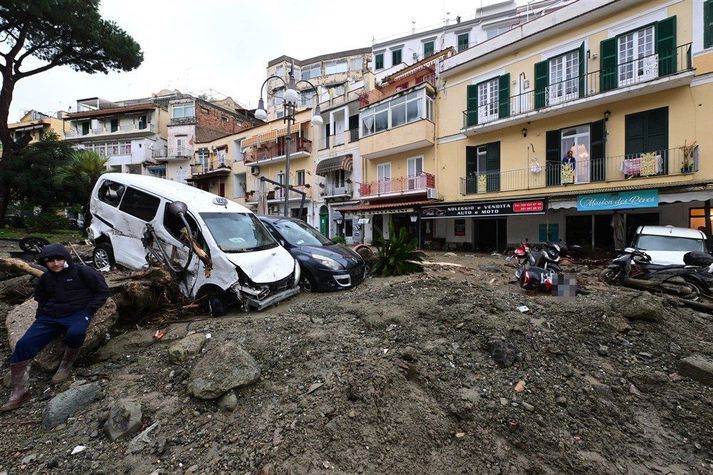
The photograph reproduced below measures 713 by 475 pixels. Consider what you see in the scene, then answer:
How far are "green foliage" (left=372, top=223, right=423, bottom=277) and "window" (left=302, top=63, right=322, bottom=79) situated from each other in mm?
40493

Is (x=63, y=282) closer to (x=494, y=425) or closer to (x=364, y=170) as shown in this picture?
(x=494, y=425)

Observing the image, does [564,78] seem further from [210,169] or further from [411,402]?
[210,169]

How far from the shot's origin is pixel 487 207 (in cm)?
1617

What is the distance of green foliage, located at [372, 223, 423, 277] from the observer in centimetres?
901

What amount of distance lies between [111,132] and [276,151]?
2495cm

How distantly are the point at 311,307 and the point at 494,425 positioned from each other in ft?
11.9

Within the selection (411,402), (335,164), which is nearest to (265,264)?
(411,402)

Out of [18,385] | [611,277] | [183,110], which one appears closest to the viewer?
[18,385]

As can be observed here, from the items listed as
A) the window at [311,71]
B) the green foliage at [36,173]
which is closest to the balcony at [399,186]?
the green foliage at [36,173]

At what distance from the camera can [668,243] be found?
926cm

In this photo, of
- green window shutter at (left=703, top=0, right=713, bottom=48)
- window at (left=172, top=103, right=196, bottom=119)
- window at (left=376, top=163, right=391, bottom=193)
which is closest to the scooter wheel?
green window shutter at (left=703, top=0, right=713, bottom=48)

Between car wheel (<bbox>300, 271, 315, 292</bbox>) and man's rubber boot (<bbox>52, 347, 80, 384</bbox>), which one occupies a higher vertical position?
car wheel (<bbox>300, 271, 315, 292</bbox>)

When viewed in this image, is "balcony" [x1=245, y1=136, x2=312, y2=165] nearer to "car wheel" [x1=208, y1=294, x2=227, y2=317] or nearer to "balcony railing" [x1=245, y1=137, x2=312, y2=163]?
"balcony railing" [x1=245, y1=137, x2=312, y2=163]

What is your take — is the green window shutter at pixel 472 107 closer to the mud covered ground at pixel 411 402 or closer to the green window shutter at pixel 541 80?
the green window shutter at pixel 541 80
